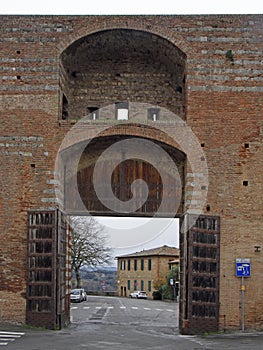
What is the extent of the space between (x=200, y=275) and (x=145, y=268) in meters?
42.8

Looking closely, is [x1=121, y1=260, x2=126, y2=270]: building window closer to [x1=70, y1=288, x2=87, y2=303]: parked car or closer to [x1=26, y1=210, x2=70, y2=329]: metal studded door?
[x1=70, y1=288, x2=87, y2=303]: parked car

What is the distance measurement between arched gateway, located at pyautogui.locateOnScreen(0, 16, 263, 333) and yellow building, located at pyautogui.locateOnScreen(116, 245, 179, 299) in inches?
1377

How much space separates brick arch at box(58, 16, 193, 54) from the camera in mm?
17255

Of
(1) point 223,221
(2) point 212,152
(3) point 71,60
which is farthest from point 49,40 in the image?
(1) point 223,221

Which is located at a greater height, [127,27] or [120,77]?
[127,27]

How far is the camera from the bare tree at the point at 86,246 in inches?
1732

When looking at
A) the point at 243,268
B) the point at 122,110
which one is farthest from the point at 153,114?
the point at 243,268

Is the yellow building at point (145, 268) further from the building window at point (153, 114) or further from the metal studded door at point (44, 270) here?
the metal studded door at point (44, 270)

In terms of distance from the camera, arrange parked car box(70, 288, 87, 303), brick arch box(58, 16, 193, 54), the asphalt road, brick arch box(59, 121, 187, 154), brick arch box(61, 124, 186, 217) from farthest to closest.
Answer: parked car box(70, 288, 87, 303)
brick arch box(61, 124, 186, 217)
brick arch box(58, 16, 193, 54)
brick arch box(59, 121, 187, 154)
the asphalt road

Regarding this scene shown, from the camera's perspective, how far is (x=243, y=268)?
639 inches

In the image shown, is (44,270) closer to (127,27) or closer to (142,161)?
(142,161)

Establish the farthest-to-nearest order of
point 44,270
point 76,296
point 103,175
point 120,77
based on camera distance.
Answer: point 76,296
point 120,77
point 103,175
point 44,270

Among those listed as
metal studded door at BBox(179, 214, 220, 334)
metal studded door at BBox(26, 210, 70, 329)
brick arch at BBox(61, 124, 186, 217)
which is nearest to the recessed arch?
brick arch at BBox(61, 124, 186, 217)

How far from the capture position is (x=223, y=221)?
1658cm
